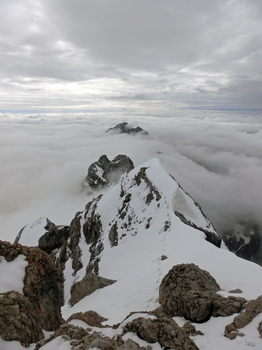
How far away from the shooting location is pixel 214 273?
43.8ft

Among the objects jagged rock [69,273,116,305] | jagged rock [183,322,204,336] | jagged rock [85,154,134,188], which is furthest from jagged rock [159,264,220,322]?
jagged rock [85,154,134,188]

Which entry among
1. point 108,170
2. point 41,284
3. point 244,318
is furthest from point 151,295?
point 108,170

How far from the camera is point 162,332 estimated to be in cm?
645

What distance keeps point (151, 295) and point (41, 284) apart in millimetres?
7106

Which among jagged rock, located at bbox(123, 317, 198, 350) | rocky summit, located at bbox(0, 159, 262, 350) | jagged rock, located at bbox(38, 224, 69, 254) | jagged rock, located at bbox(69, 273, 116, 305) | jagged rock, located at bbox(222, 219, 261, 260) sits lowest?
jagged rock, located at bbox(222, 219, 261, 260)

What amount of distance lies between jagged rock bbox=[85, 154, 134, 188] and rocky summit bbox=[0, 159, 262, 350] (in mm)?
97893

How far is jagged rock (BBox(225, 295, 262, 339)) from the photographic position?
714cm

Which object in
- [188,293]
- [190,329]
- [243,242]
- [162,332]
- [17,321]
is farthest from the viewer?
[243,242]

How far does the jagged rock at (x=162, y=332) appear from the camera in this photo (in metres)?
6.14

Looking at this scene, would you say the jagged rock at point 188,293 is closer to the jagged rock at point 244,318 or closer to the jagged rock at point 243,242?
the jagged rock at point 244,318

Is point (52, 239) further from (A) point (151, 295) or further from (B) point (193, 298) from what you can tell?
(B) point (193, 298)

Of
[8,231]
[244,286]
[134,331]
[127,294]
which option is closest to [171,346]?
[134,331]

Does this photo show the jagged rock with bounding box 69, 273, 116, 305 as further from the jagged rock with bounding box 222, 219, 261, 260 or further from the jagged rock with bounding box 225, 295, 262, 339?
the jagged rock with bounding box 222, 219, 261, 260

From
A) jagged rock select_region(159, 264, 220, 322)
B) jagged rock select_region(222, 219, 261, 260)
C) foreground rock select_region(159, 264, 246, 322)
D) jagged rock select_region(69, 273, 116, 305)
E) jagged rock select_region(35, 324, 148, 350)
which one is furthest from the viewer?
jagged rock select_region(222, 219, 261, 260)
